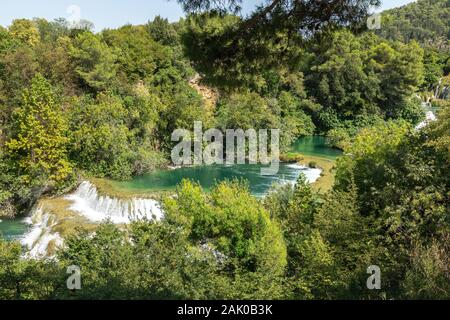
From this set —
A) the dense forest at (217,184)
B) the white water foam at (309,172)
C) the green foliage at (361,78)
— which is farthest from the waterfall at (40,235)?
the green foliage at (361,78)

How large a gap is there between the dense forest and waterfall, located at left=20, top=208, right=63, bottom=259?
1.79m

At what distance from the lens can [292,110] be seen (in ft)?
129

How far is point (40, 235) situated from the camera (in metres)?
15.6

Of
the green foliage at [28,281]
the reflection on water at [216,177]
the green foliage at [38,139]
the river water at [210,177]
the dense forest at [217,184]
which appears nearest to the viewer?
the dense forest at [217,184]

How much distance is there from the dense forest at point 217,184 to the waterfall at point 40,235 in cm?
179

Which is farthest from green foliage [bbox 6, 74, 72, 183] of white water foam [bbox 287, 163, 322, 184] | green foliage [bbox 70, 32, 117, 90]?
white water foam [bbox 287, 163, 322, 184]

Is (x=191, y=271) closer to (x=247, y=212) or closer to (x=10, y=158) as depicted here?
(x=247, y=212)

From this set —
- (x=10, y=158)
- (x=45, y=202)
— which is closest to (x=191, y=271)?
(x=45, y=202)

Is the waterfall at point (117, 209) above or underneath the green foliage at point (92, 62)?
underneath

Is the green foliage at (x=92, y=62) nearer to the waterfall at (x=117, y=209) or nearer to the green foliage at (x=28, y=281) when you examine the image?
the waterfall at (x=117, y=209)

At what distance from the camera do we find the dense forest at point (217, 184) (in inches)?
251

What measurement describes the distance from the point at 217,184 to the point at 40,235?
6762 millimetres

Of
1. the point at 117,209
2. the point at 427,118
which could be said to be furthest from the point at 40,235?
the point at 427,118

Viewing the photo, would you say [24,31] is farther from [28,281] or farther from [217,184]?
[28,281]
